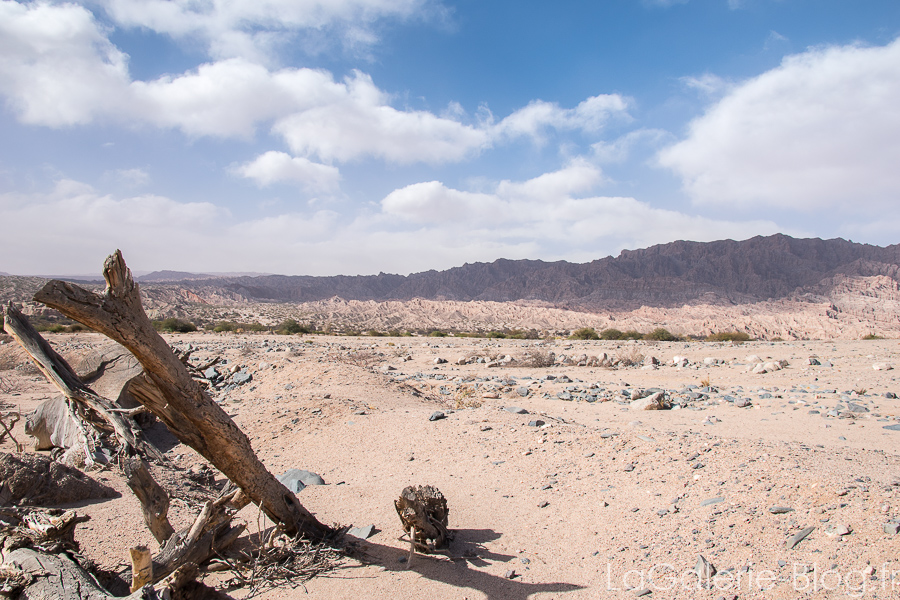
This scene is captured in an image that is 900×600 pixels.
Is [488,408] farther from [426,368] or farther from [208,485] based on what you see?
[426,368]

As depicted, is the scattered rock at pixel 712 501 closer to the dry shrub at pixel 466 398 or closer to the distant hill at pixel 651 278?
the dry shrub at pixel 466 398

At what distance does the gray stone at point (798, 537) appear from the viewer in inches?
141

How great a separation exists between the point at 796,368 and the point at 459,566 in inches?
574

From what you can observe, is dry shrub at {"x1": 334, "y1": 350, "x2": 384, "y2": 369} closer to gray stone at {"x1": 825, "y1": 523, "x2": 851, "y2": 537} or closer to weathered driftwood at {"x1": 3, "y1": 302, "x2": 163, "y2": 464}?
weathered driftwood at {"x1": 3, "y1": 302, "x2": 163, "y2": 464}

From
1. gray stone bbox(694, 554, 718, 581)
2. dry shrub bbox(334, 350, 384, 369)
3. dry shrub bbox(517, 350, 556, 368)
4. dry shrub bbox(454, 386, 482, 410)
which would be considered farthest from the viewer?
dry shrub bbox(517, 350, 556, 368)

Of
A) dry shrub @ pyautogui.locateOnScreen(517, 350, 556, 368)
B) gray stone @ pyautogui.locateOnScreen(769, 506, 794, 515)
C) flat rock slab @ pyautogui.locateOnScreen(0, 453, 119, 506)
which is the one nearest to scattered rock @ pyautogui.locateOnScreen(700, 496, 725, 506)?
gray stone @ pyautogui.locateOnScreen(769, 506, 794, 515)

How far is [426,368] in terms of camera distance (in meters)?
16.4

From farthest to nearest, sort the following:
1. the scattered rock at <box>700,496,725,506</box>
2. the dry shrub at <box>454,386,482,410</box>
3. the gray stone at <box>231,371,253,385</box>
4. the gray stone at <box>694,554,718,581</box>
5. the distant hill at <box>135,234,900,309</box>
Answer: the distant hill at <box>135,234,900,309</box> → the gray stone at <box>231,371,253,385</box> → the dry shrub at <box>454,386,482,410</box> → the scattered rock at <box>700,496,725,506</box> → the gray stone at <box>694,554,718,581</box>

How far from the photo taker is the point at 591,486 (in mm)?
5344

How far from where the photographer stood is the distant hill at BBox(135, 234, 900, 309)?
74938 millimetres

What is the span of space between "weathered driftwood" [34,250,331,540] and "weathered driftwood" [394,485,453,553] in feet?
2.72

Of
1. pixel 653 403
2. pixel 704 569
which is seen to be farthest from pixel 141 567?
pixel 653 403

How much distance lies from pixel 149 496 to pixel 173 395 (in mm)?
655

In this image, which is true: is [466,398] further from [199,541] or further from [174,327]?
[174,327]
